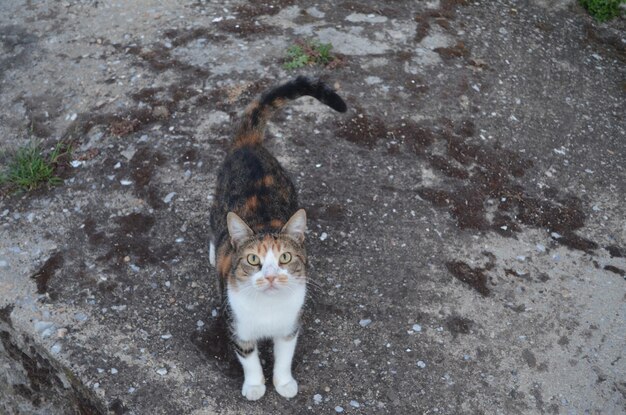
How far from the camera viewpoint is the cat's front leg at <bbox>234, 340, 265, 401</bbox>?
3346 millimetres

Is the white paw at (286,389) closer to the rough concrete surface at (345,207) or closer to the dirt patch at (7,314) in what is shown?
the rough concrete surface at (345,207)

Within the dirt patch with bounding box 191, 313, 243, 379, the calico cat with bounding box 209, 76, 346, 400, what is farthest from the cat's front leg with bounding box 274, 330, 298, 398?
the dirt patch with bounding box 191, 313, 243, 379

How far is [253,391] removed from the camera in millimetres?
3408

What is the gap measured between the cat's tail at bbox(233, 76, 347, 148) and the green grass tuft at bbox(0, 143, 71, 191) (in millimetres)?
1637

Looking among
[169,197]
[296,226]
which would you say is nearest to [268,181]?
[296,226]

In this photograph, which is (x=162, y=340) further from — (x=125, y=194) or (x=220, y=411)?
(x=125, y=194)

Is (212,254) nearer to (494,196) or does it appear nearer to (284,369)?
(284,369)

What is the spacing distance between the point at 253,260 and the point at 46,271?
68.7 inches

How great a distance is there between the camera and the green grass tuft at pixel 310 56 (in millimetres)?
5441

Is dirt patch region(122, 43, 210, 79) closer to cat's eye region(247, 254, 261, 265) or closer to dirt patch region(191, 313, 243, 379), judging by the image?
dirt patch region(191, 313, 243, 379)

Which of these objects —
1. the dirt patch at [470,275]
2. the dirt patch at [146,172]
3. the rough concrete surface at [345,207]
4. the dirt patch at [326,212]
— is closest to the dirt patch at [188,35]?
the rough concrete surface at [345,207]

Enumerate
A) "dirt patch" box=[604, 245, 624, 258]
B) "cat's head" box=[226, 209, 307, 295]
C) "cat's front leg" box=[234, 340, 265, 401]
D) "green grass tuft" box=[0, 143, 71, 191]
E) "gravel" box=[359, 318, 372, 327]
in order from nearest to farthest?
"cat's head" box=[226, 209, 307, 295], "cat's front leg" box=[234, 340, 265, 401], "gravel" box=[359, 318, 372, 327], "dirt patch" box=[604, 245, 624, 258], "green grass tuft" box=[0, 143, 71, 191]

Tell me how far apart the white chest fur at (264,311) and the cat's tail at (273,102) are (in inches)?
41.4

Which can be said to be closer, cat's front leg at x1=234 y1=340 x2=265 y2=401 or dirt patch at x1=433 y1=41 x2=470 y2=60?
cat's front leg at x1=234 y1=340 x2=265 y2=401
